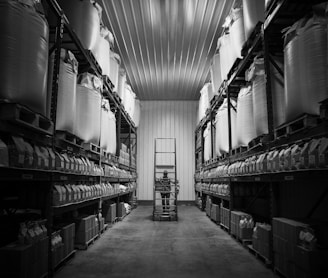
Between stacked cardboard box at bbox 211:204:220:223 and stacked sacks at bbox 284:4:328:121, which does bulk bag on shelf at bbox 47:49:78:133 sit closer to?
stacked sacks at bbox 284:4:328:121

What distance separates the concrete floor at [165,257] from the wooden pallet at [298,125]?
1.90m

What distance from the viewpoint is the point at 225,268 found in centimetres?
429

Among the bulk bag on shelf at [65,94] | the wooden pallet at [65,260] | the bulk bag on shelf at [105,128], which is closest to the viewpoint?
the wooden pallet at [65,260]

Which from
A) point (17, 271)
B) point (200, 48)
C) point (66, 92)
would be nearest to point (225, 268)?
point (17, 271)

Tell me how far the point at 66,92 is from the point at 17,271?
2485 mm

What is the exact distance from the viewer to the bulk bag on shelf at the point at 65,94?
4.32 meters

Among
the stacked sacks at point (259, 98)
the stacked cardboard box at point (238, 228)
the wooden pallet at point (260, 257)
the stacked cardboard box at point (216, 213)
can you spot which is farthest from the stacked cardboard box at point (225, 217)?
the stacked sacks at point (259, 98)

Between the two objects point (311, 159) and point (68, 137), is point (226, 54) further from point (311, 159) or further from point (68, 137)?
point (311, 159)

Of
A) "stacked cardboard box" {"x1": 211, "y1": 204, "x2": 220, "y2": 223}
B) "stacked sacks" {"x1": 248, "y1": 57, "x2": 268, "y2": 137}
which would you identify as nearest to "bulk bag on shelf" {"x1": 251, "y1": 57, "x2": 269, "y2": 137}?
"stacked sacks" {"x1": 248, "y1": 57, "x2": 268, "y2": 137}

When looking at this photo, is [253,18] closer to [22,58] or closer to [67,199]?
[22,58]

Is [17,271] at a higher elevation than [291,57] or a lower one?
lower

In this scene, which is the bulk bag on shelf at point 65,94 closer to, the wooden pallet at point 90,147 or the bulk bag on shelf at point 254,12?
the wooden pallet at point 90,147

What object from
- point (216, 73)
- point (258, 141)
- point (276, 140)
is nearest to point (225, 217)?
point (258, 141)

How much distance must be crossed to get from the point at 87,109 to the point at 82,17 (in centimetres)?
165
